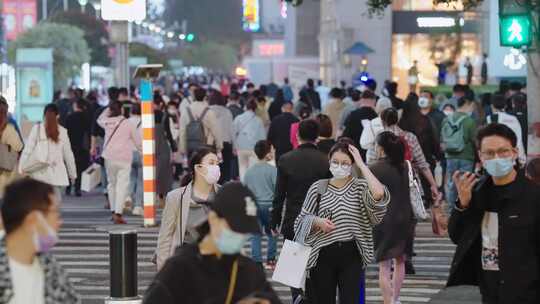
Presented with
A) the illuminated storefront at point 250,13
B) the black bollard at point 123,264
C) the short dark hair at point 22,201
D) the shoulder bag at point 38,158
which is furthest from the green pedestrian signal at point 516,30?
the illuminated storefront at point 250,13

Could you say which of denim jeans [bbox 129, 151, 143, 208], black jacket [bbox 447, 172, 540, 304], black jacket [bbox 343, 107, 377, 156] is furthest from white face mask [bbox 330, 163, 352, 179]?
denim jeans [bbox 129, 151, 143, 208]

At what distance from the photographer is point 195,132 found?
22.9 meters

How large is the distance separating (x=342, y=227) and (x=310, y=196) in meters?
0.34

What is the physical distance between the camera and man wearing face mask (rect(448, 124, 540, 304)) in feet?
26.0

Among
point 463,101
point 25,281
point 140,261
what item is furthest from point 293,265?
point 463,101

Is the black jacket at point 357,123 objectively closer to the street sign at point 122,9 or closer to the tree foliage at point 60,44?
the street sign at point 122,9

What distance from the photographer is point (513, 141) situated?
8195mm

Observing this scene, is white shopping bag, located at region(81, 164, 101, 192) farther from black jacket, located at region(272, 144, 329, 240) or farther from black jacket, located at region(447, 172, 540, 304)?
black jacket, located at region(447, 172, 540, 304)

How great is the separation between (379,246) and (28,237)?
7.28m

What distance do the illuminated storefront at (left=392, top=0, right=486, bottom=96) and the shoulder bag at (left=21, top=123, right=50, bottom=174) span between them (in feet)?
111

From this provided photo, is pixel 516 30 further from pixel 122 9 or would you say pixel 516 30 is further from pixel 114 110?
pixel 114 110

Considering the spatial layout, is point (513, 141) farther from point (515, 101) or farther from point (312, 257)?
point (515, 101)

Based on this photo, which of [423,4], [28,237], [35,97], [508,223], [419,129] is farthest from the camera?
[423,4]

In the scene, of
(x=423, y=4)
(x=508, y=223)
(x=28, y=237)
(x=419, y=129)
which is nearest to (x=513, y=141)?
(x=508, y=223)
